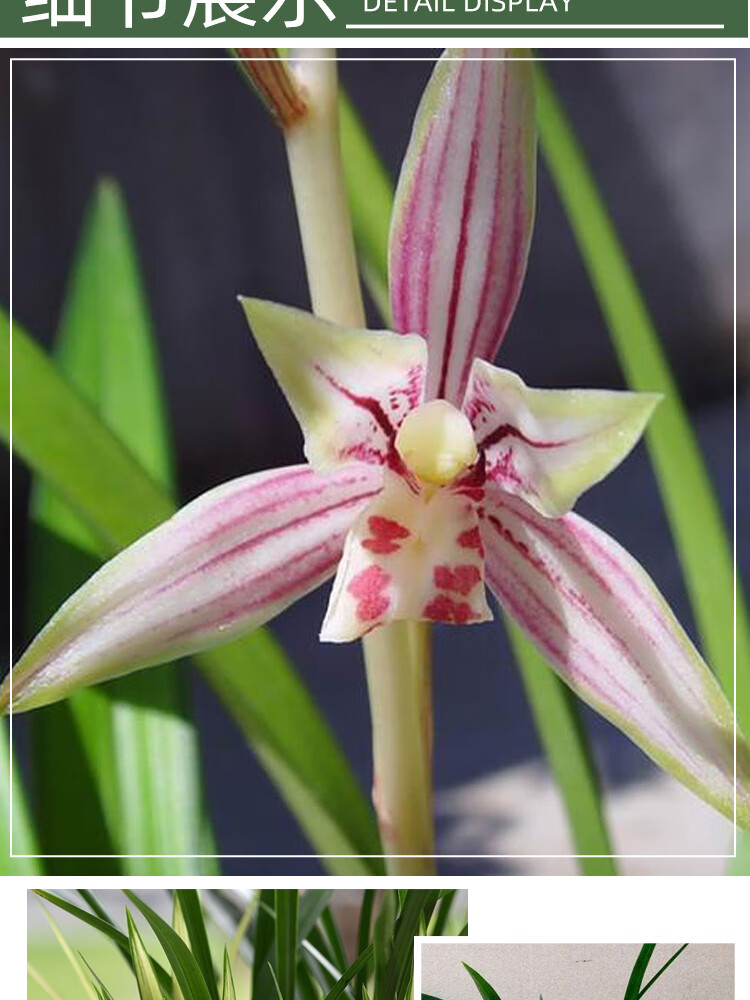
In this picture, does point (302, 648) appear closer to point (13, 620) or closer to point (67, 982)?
point (13, 620)

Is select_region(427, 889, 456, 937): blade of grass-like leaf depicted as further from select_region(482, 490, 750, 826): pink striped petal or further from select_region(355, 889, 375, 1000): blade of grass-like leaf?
select_region(482, 490, 750, 826): pink striped petal

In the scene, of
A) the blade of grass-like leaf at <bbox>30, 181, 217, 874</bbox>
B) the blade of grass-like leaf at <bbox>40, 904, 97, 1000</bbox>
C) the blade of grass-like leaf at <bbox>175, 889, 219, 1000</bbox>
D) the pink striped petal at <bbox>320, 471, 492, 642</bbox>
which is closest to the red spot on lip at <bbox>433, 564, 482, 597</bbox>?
the pink striped petal at <bbox>320, 471, 492, 642</bbox>

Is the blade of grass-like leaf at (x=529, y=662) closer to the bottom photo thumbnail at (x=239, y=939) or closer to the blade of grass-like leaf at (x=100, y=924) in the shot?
the bottom photo thumbnail at (x=239, y=939)

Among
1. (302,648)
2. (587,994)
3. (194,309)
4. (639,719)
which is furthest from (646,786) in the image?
(194,309)

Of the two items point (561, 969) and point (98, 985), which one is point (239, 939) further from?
point (561, 969)

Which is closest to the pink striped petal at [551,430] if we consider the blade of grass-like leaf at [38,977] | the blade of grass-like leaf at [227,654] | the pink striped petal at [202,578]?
the pink striped petal at [202,578]
